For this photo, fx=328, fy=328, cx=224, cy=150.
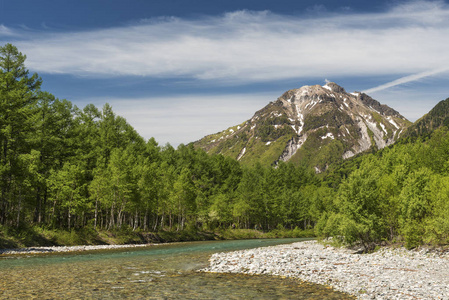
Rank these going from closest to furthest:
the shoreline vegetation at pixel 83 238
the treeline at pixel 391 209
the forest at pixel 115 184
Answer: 1. the treeline at pixel 391 209
2. the shoreline vegetation at pixel 83 238
3. the forest at pixel 115 184

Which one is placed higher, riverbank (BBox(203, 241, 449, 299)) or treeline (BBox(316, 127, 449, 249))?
treeline (BBox(316, 127, 449, 249))

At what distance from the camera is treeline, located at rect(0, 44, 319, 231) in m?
47.3

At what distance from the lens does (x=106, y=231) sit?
59.3 metres

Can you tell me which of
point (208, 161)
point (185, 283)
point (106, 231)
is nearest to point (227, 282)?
point (185, 283)

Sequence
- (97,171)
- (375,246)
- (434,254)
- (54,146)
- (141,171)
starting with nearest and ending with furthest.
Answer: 1. (434,254)
2. (375,246)
3. (54,146)
4. (97,171)
5. (141,171)

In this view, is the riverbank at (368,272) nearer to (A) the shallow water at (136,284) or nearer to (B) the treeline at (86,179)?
(A) the shallow water at (136,284)

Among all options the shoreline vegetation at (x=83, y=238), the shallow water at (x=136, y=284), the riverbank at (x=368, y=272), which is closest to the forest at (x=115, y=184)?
the shoreline vegetation at (x=83, y=238)

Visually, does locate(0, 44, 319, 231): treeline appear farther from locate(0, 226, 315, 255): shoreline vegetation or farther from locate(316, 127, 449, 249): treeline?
locate(316, 127, 449, 249): treeline

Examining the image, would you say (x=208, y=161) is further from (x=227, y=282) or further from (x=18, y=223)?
(x=227, y=282)

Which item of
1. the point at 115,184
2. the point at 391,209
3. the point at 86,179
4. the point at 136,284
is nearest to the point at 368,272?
the point at 136,284

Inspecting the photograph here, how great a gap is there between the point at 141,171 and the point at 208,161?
6285cm

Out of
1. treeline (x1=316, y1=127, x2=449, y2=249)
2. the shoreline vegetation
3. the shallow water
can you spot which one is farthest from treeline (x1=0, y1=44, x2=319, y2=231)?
treeline (x1=316, y1=127, x2=449, y2=249)

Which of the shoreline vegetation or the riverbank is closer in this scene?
the riverbank

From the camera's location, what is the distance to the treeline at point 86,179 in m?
47.3
